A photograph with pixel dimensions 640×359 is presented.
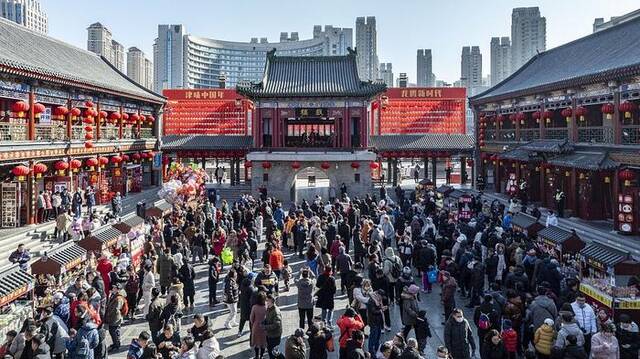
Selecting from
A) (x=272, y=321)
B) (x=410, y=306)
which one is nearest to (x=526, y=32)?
(x=410, y=306)

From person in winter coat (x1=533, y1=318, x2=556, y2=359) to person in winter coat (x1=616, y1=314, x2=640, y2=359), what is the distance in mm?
1465

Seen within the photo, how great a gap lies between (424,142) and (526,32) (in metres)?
128

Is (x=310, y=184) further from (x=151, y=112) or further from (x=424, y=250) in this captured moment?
(x=424, y=250)

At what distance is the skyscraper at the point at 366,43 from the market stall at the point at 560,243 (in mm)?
147730

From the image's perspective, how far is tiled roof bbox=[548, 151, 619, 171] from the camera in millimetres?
A: 22922

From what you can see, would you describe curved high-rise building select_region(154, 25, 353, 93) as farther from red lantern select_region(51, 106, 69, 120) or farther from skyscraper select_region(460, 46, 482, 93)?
red lantern select_region(51, 106, 69, 120)

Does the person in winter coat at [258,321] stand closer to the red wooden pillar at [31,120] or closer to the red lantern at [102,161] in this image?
the red wooden pillar at [31,120]

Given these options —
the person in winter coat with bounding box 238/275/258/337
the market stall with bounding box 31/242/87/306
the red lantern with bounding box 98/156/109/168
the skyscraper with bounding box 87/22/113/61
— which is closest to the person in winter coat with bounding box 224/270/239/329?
the person in winter coat with bounding box 238/275/258/337

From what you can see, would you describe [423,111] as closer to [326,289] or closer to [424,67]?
[326,289]

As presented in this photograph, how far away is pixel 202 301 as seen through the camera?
52.4ft

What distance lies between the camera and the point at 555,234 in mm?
16938

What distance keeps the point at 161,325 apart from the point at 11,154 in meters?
14.4

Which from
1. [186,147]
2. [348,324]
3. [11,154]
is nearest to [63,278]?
[348,324]

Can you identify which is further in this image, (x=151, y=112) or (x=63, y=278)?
(x=151, y=112)
